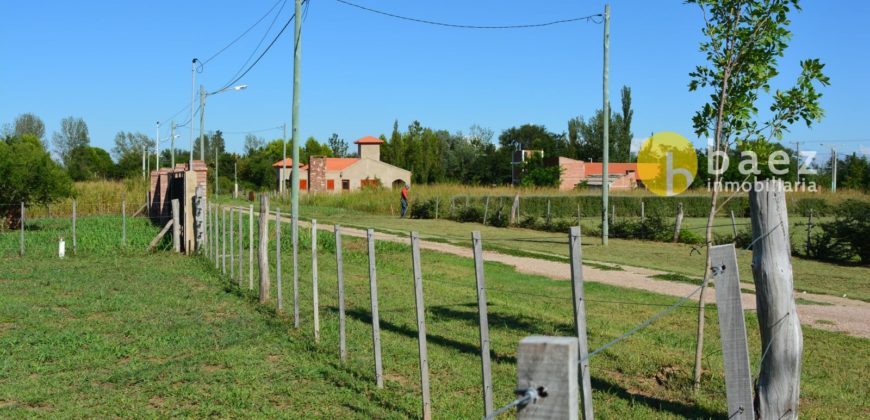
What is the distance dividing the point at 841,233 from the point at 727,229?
11.6 meters

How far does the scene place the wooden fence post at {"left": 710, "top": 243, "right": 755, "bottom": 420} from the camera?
436 centimetres

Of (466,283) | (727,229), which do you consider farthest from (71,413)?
(727,229)

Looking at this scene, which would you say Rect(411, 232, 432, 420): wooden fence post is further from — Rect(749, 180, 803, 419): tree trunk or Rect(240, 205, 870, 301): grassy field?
Rect(240, 205, 870, 301): grassy field

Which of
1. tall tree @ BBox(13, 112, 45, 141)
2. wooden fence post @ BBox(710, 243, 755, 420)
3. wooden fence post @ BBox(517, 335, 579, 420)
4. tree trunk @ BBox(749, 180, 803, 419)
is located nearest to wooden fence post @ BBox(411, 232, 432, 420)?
tree trunk @ BBox(749, 180, 803, 419)

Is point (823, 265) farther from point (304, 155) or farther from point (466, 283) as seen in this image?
point (304, 155)

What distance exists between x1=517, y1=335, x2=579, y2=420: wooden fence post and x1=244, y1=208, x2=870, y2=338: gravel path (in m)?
10.2

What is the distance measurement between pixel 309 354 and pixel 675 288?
979 centimetres

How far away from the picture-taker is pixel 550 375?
2783 millimetres

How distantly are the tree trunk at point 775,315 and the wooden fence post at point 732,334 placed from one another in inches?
28.0

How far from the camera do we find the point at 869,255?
2459 centimetres

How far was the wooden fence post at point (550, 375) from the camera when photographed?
2748 millimetres

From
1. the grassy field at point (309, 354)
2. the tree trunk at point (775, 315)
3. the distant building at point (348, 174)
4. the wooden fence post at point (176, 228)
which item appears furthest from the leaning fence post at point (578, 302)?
the distant building at point (348, 174)

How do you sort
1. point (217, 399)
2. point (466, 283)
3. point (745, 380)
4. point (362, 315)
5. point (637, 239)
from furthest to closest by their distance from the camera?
1. point (637, 239)
2. point (466, 283)
3. point (362, 315)
4. point (217, 399)
5. point (745, 380)

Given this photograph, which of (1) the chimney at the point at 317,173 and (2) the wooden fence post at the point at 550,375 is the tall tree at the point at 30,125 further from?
(2) the wooden fence post at the point at 550,375
